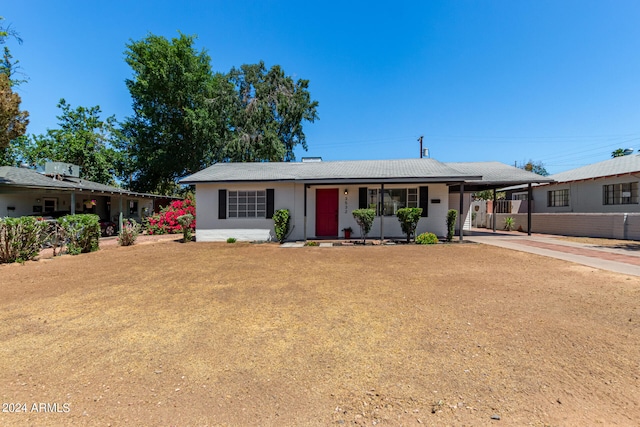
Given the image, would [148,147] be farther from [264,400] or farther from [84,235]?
[264,400]

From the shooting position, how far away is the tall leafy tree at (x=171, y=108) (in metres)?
24.9

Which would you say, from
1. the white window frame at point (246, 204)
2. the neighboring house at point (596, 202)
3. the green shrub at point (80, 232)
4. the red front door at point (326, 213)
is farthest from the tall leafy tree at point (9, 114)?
the neighboring house at point (596, 202)

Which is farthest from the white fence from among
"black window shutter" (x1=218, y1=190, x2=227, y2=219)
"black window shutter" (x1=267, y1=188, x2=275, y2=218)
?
"black window shutter" (x1=218, y1=190, x2=227, y2=219)

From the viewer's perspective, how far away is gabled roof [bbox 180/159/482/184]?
11133 millimetres

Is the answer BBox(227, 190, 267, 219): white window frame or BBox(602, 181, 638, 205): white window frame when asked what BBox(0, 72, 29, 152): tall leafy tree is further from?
BBox(602, 181, 638, 205): white window frame

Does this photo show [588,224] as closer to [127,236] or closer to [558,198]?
[558,198]

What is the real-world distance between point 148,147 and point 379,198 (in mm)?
22783

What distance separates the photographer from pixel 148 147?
2550cm

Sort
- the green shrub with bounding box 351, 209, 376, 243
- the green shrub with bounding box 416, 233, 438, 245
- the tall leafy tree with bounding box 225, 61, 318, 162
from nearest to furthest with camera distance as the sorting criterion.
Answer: the green shrub with bounding box 416, 233, 438, 245 < the green shrub with bounding box 351, 209, 376, 243 < the tall leafy tree with bounding box 225, 61, 318, 162

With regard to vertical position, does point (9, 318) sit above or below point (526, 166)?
below

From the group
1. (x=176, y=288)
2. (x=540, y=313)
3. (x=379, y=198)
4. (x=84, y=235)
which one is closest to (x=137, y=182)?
(x=84, y=235)

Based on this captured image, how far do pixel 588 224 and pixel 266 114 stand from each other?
23.1 m

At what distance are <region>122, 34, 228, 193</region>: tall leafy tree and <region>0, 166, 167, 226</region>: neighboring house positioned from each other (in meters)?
6.14

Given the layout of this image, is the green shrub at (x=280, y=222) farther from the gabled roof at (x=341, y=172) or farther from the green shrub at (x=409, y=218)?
the green shrub at (x=409, y=218)
